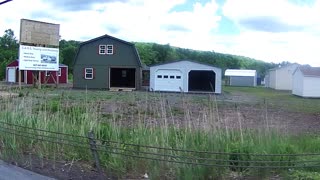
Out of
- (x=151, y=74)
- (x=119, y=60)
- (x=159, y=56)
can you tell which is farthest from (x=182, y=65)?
(x=159, y=56)

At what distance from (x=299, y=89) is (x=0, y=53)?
58.1 meters

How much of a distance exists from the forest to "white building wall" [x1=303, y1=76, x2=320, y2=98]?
102ft

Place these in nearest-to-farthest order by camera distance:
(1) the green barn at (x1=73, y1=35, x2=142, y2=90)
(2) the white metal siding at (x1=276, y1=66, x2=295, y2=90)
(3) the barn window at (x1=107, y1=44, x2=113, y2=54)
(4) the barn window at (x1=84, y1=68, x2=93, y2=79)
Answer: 1. (1) the green barn at (x1=73, y1=35, x2=142, y2=90)
2. (3) the barn window at (x1=107, y1=44, x2=113, y2=54)
3. (4) the barn window at (x1=84, y1=68, x2=93, y2=79)
4. (2) the white metal siding at (x1=276, y1=66, x2=295, y2=90)

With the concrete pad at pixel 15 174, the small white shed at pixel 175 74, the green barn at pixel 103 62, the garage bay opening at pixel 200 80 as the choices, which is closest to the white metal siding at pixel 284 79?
the garage bay opening at pixel 200 80

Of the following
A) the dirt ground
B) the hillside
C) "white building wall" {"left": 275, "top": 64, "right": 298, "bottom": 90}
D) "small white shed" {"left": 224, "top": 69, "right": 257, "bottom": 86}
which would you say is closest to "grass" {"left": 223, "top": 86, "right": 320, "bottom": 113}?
the dirt ground

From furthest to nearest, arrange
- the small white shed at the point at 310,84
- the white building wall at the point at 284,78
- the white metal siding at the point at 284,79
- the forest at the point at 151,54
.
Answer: the forest at the point at 151,54 < the white metal siding at the point at 284,79 < the white building wall at the point at 284,78 < the small white shed at the point at 310,84

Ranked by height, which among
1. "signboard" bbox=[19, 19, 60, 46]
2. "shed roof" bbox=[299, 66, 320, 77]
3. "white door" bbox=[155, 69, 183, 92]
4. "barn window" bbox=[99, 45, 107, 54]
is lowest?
"white door" bbox=[155, 69, 183, 92]

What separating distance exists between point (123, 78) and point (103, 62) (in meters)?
4.68

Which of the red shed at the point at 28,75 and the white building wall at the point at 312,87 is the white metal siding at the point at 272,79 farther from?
the red shed at the point at 28,75

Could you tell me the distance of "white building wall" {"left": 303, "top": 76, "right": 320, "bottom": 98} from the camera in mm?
51062

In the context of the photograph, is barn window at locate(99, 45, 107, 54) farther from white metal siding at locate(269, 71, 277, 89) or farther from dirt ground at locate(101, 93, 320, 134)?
white metal siding at locate(269, 71, 277, 89)

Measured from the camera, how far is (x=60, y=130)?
9336mm

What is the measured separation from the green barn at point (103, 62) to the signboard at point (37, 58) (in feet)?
14.7

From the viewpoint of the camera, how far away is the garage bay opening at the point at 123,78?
57.2 metres
